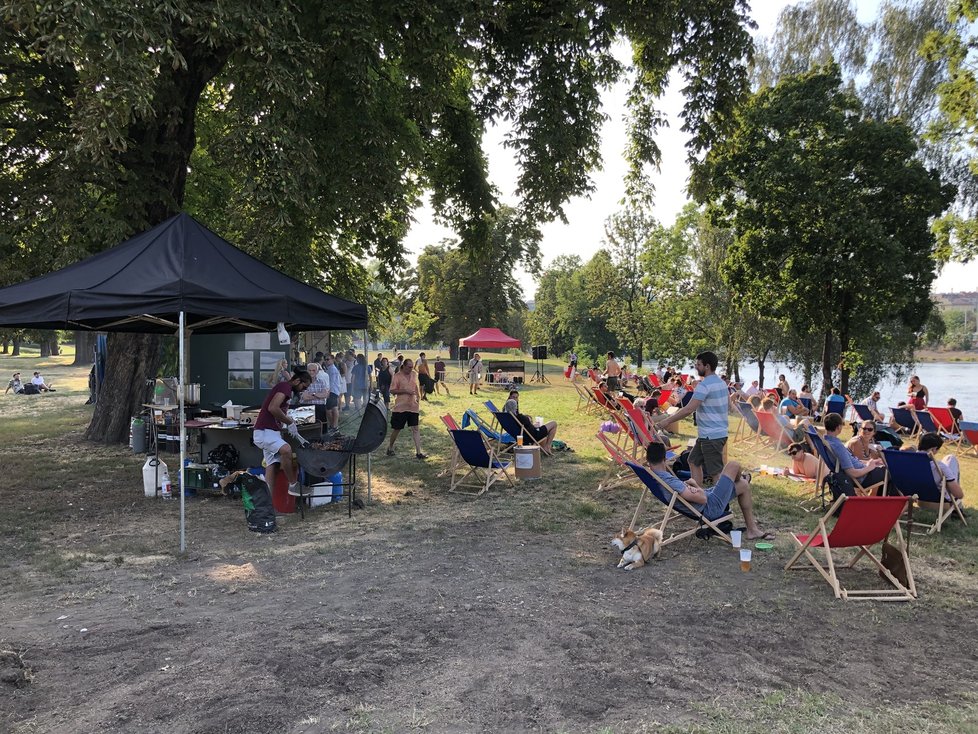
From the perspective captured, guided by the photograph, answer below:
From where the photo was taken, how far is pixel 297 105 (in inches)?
323

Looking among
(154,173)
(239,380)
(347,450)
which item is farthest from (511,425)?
(154,173)

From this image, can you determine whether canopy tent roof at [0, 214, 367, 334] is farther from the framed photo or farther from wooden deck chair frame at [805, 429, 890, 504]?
the framed photo

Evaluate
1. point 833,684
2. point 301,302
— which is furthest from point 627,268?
point 833,684

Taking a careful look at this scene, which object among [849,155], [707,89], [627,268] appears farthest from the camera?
[627,268]

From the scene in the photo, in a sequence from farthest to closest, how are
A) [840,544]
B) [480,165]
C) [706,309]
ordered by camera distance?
[706,309], [480,165], [840,544]

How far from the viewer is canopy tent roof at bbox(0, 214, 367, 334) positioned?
593cm

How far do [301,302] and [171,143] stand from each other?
19.1 ft

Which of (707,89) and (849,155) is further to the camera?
(849,155)

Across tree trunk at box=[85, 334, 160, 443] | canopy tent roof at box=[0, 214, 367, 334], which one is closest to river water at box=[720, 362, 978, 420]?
tree trunk at box=[85, 334, 160, 443]

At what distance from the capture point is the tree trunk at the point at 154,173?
10.2 metres

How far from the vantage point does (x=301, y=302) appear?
6.93 meters

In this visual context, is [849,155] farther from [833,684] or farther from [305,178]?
[833,684]

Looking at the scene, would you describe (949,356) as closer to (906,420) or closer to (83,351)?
(906,420)

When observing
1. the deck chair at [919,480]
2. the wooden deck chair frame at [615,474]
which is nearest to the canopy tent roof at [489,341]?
the wooden deck chair frame at [615,474]
